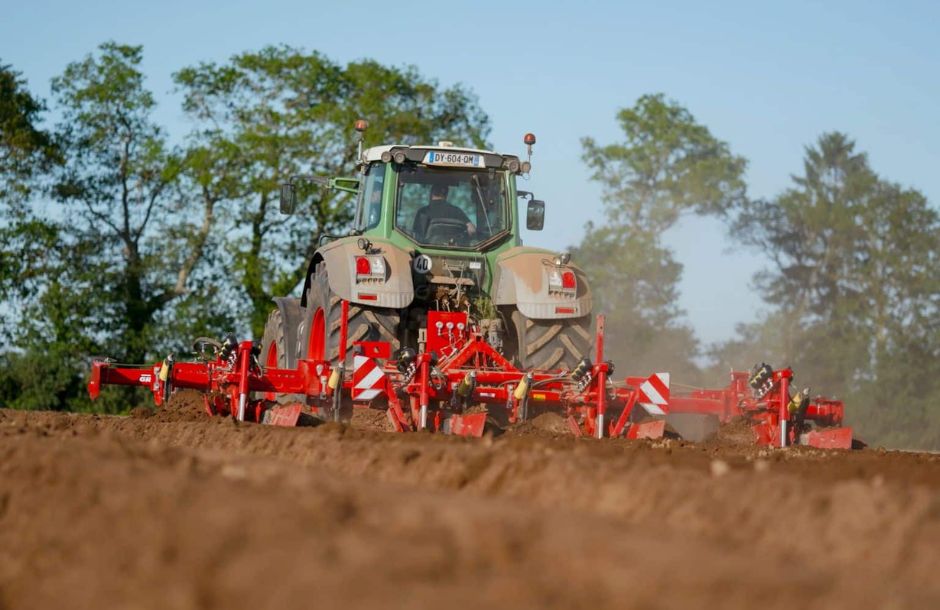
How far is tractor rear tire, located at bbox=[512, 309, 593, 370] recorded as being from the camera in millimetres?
10484

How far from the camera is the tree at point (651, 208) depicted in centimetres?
4150

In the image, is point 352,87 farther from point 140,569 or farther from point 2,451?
point 140,569

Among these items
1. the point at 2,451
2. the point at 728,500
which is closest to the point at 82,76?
the point at 2,451

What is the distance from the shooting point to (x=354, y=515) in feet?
11.8

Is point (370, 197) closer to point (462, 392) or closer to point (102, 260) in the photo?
point (462, 392)

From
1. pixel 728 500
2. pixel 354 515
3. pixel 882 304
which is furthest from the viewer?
pixel 882 304

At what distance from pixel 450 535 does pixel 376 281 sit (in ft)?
22.8

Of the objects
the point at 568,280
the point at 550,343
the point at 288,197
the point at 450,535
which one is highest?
the point at 288,197

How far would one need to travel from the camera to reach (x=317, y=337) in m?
11.5

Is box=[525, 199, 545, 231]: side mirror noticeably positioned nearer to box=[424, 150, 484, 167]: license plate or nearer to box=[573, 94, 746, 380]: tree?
box=[424, 150, 484, 167]: license plate

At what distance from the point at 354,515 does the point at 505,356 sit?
24.4 feet

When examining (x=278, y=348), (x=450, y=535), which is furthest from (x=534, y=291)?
(x=450, y=535)

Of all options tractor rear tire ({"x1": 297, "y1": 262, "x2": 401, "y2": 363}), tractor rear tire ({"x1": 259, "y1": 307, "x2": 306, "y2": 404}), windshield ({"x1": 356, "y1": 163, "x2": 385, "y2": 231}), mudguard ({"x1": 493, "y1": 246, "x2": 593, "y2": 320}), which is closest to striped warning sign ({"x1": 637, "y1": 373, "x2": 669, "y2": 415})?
mudguard ({"x1": 493, "y1": 246, "x2": 593, "y2": 320})

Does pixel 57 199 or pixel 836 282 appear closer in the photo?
pixel 57 199
